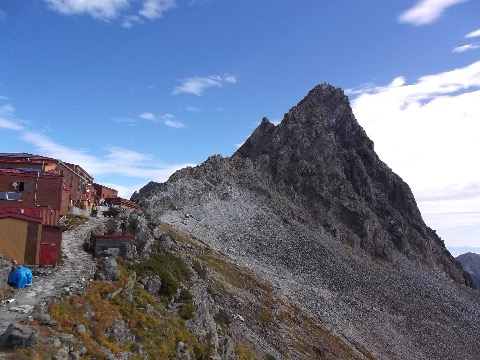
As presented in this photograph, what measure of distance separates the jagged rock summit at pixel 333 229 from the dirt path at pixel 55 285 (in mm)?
9902

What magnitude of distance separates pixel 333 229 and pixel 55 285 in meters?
76.4

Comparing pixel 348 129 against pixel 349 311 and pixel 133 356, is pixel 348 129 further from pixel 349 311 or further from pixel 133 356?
pixel 133 356

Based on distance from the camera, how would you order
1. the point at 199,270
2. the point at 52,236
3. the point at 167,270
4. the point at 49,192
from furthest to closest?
the point at 199,270 → the point at 49,192 → the point at 167,270 → the point at 52,236

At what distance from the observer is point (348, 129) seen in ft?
395

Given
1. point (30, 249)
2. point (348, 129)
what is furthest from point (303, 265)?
point (348, 129)

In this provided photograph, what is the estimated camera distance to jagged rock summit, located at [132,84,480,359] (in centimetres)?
5900

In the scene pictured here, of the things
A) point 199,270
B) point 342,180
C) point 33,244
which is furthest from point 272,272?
point 342,180

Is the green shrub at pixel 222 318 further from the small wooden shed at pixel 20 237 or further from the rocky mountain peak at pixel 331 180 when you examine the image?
the rocky mountain peak at pixel 331 180

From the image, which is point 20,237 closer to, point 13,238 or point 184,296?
point 13,238

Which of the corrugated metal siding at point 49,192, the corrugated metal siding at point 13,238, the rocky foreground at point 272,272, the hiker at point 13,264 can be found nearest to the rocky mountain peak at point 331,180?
the rocky foreground at point 272,272

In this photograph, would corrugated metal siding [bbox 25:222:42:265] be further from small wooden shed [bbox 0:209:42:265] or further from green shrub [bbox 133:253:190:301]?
green shrub [bbox 133:253:190:301]

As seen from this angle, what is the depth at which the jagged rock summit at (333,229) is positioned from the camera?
5900 centimetres

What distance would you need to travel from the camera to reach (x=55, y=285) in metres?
22.7

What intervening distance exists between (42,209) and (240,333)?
18.7 meters
